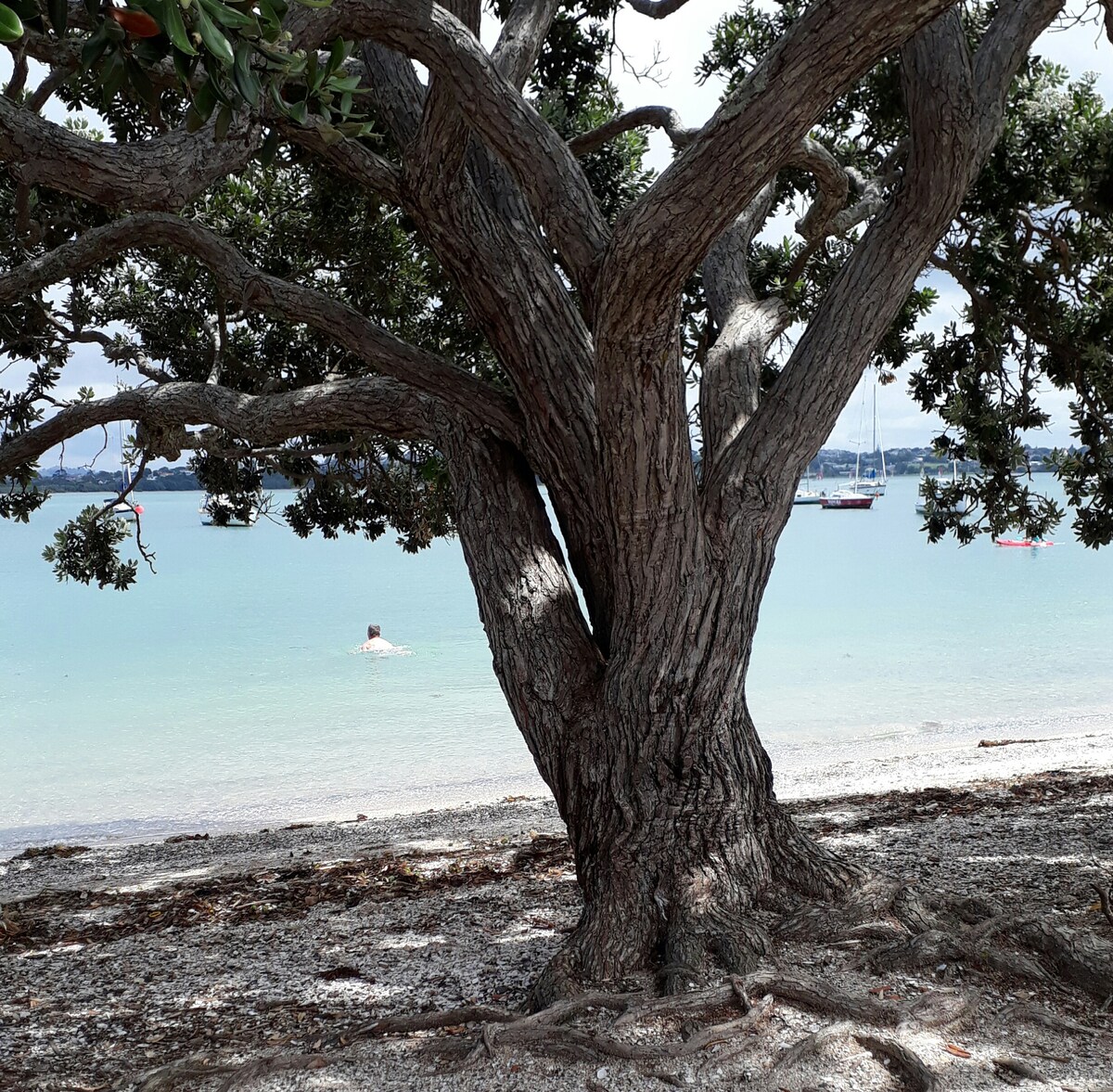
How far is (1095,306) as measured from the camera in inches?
271

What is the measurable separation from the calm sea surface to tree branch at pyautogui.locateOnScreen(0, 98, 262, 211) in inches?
389

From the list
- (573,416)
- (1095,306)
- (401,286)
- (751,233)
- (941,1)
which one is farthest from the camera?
(401,286)

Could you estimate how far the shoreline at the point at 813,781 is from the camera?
31.7ft

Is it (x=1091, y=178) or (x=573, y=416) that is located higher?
(x=1091, y=178)

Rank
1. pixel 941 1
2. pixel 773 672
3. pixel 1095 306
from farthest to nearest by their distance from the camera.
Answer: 1. pixel 773 672
2. pixel 1095 306
3. pixel 941 1

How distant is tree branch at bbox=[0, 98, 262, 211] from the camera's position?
331 centimetres

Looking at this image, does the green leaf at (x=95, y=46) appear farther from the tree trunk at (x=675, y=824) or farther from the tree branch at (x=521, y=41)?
the tree branch at (x=521, y=41)

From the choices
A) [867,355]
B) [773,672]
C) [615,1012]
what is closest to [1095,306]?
[867,355]

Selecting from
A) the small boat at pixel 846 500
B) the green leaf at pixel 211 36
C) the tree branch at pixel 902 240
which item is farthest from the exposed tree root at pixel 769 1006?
the small boat at pixel 846 500

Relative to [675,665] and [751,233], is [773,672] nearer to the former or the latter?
[751,233]

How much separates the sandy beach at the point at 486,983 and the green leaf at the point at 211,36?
2824 mm

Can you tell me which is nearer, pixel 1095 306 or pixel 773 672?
pixel 1095 306

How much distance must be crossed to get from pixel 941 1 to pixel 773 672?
21790mm

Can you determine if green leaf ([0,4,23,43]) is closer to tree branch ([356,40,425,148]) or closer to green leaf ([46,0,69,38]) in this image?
green leaf ([46,0,69,38])
